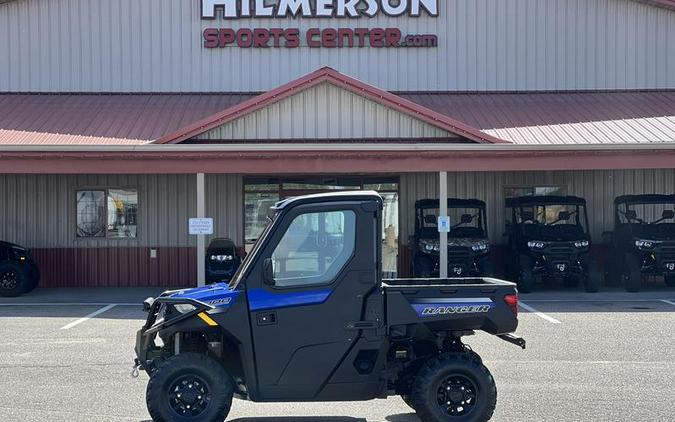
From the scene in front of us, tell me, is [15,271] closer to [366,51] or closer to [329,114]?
[329,114]

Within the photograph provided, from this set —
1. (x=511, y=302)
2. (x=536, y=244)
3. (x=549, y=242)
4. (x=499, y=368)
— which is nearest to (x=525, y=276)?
(x=536, y=244)

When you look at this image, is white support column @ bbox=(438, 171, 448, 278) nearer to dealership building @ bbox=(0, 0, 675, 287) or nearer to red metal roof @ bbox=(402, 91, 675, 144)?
dealership building @ bbox=(0, 0, 675, 287)

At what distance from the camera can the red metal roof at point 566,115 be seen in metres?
19.0

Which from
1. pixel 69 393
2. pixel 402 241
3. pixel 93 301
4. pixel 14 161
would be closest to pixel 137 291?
pixel 93 301

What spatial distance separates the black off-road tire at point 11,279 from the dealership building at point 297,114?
6.83ft

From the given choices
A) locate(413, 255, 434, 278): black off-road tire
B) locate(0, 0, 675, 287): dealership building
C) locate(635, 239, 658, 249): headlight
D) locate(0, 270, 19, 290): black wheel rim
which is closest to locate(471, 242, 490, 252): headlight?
locate(413, 255, 434, 278): black off-road tire

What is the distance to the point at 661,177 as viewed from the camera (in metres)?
21.9

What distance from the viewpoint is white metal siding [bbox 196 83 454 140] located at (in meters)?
18.5

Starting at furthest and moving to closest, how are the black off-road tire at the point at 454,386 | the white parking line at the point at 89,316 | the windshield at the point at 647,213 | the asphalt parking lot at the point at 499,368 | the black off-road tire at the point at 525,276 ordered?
the windshield at the point at 647,213 → the black off-road tire at the point at 525,276 → the white parking line at the point at 89,316 → the asphalt parking lot at the point at 499,368 → the black off-road tire at the point at 454,386

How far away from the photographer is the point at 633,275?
61.5ft

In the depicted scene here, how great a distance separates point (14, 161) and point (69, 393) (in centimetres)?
952

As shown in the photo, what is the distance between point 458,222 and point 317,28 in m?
6.28

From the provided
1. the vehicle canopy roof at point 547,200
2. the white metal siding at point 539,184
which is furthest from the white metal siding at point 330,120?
the white metal siding at point 539,184

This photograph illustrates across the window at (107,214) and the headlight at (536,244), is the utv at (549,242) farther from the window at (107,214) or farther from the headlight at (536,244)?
the window at (107,214)
